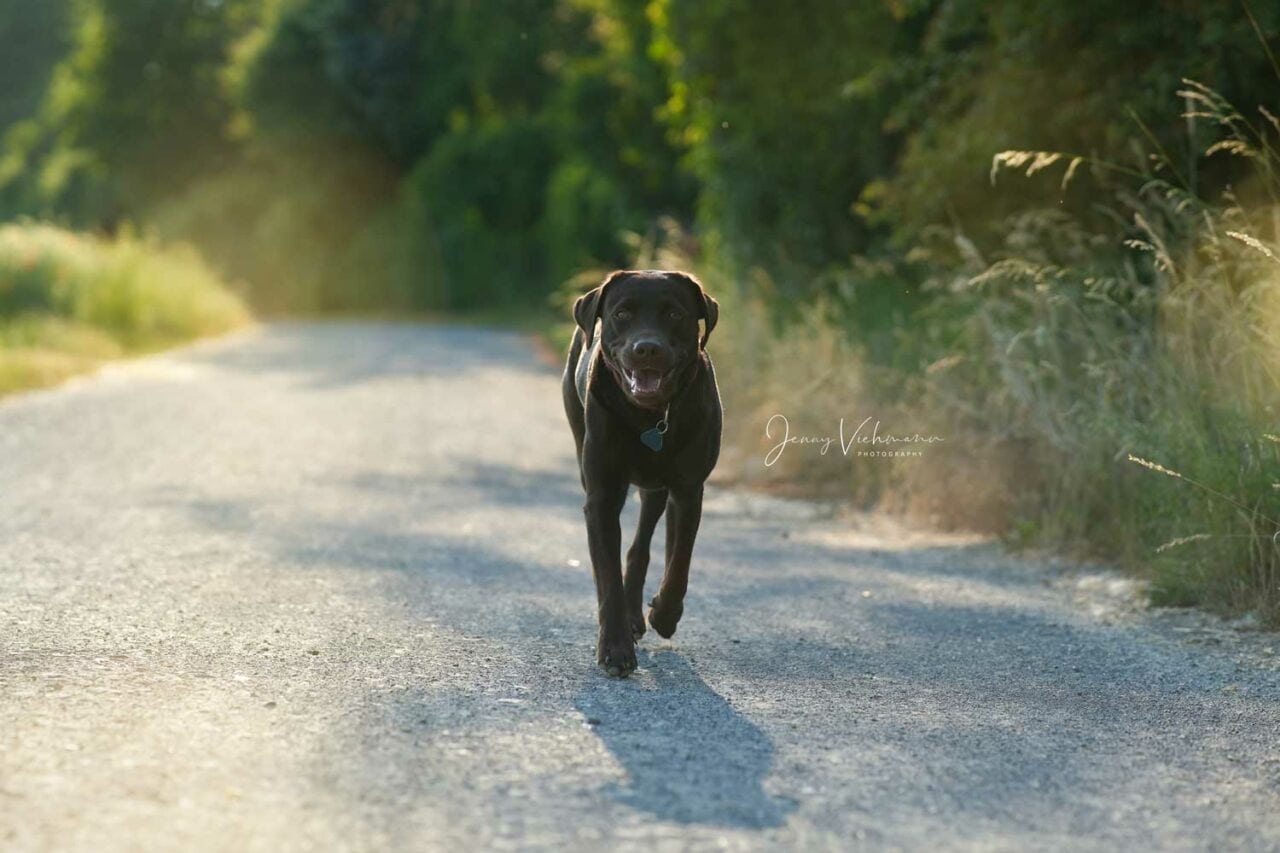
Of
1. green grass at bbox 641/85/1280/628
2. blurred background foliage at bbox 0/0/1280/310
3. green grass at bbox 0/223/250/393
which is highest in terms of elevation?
blurred background foliage at bbox 0/0/1280/310

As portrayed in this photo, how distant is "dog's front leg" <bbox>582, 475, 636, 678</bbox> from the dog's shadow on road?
3.4 inches

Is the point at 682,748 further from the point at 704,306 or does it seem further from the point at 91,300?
the point at 91,300

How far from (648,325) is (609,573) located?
84 cm

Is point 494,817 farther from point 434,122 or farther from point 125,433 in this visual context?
point 434,122

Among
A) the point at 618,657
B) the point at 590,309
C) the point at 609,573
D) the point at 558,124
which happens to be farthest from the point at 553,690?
the point at 558,124

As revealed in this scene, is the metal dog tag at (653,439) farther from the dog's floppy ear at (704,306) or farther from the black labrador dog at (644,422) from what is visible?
the dog's floppy ear at (704,306)

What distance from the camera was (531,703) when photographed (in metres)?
4.98

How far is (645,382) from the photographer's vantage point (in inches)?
217

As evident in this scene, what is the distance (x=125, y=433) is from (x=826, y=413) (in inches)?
209

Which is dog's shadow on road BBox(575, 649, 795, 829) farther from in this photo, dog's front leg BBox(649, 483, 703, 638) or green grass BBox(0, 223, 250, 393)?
green grass BBox(0, 223, 250, 393)

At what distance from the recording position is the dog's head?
217 inches
